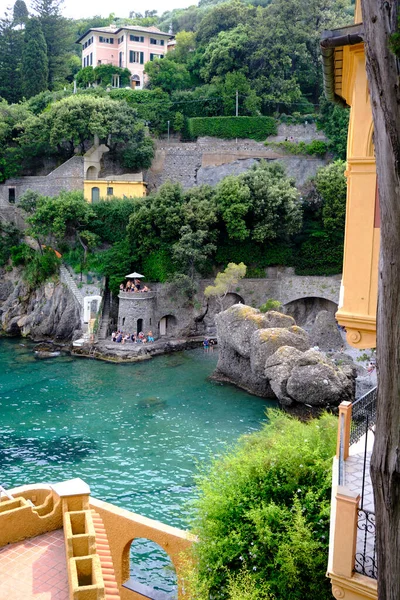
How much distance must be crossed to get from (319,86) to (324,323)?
2571 cm

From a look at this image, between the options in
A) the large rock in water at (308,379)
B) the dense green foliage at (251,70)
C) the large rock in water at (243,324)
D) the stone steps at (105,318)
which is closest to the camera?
the large rock in water at (308,379)

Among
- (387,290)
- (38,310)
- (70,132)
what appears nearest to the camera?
(387,290)

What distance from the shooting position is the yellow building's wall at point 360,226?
6.90m

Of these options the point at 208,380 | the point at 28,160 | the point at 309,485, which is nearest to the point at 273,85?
the point at 28,160

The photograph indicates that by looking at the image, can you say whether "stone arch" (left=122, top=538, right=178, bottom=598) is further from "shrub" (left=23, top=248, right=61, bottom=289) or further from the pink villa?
the pink villa

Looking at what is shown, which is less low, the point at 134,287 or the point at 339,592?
the point at 339,592

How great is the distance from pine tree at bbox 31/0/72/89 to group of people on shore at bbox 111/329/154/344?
32.2 meters

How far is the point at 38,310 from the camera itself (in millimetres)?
37031

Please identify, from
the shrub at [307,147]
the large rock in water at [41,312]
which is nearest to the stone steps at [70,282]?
the large rock in water at [41,312]

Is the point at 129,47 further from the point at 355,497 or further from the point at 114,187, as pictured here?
the point at 355,497

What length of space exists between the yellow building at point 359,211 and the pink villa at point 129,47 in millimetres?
52573

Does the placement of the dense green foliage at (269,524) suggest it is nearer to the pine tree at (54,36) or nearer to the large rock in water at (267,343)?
the large rock in water at (267,343)

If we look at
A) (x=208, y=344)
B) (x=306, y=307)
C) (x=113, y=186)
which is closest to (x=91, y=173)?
(x=113, y=186)

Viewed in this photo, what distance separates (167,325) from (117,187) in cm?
1181
